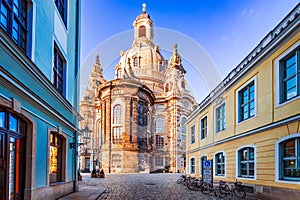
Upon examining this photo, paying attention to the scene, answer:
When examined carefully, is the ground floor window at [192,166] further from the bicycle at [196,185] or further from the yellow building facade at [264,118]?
the yellow building facade at [264,118]

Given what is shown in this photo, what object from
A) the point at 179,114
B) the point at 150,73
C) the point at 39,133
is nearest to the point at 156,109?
the point at 179,114

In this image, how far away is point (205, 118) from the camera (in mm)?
19625

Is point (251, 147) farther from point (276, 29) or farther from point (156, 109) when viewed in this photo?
point (156, 109)

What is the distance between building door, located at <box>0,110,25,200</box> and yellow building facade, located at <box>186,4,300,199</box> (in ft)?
25.8

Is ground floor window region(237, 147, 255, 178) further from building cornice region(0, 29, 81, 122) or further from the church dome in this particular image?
the church dome

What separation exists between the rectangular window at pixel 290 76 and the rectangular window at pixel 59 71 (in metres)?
8.12

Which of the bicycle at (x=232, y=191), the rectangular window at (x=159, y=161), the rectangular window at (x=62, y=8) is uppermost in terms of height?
the rectangular window at (x=62, y=8)

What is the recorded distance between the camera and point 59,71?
12.2m

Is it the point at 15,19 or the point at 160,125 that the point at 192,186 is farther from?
the point at 160,125

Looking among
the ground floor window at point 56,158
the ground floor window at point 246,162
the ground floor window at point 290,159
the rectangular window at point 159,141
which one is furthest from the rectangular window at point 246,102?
the rectangular window at point 159,141

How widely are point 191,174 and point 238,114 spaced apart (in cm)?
1031

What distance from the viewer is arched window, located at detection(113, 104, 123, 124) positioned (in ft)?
155

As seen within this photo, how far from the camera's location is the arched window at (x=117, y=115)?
47375 mm

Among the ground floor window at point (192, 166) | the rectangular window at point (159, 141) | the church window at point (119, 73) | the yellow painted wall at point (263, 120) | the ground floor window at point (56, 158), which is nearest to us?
the yellow painted wall at point (263, 120)
